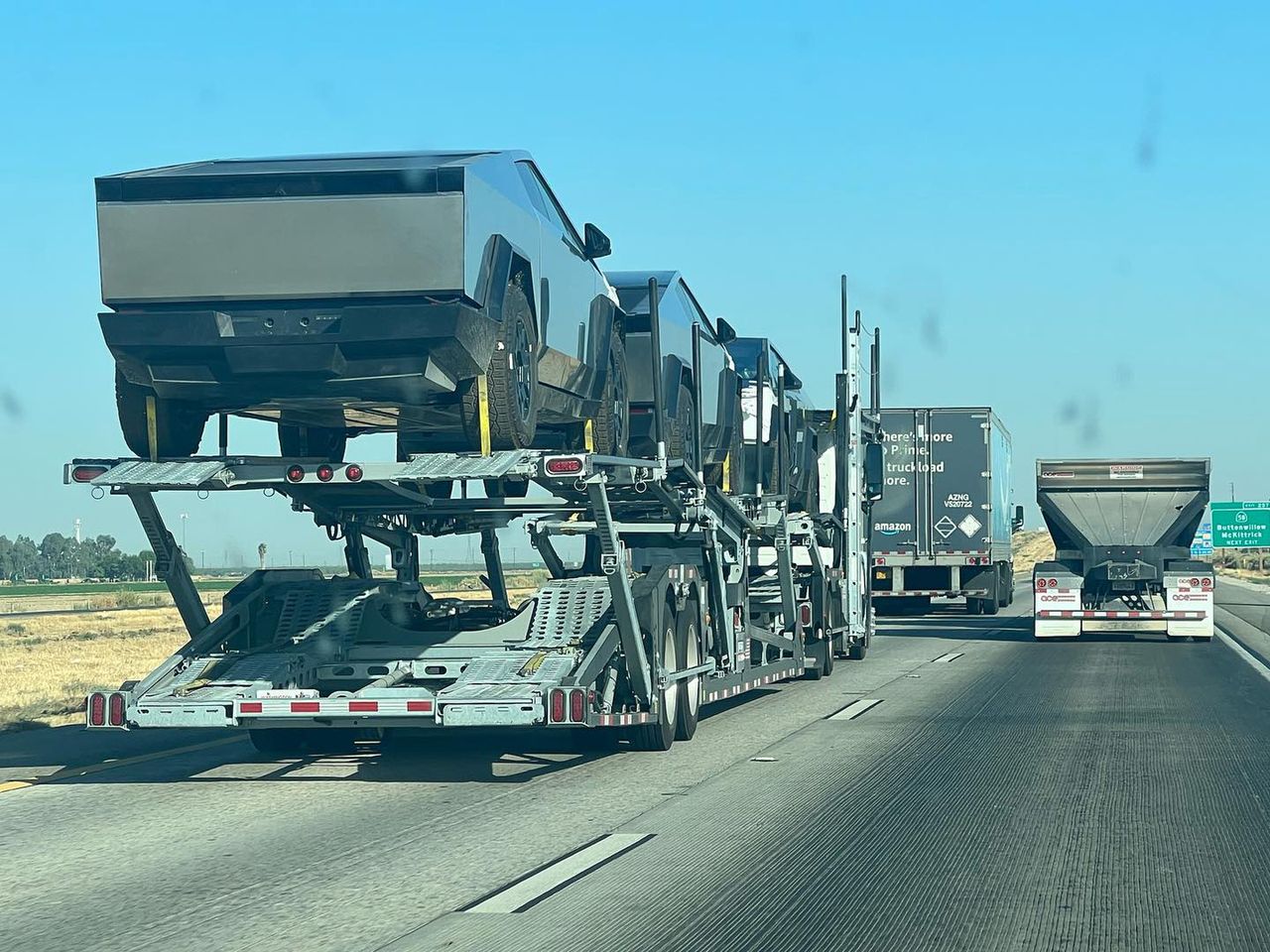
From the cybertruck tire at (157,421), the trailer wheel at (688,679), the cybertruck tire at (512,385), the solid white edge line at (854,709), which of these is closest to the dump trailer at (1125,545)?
the solid white edge line at (854,709)

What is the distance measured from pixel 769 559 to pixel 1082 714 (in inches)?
148

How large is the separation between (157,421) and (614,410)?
3667 millimetres

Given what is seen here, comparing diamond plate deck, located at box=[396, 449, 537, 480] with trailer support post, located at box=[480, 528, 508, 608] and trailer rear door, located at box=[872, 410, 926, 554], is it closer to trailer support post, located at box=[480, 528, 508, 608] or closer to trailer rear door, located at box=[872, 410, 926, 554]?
trailer support post, located at box=[480, 528, 508, 608]

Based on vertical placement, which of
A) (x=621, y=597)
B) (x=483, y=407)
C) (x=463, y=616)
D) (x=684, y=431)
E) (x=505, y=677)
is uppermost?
(x=684, y=431)

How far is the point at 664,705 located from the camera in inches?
488

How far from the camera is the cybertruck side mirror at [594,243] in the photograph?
476 inches

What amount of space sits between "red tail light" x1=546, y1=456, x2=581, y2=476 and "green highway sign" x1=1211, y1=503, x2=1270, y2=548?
61.2m

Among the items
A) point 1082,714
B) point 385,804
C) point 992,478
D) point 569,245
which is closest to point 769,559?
point 1082,714

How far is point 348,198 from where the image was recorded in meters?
9.49

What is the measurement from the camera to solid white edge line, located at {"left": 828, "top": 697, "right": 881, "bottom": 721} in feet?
50.1

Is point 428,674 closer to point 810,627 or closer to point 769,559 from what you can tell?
point 769,559

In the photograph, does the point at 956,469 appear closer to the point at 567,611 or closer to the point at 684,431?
the point at 684,431

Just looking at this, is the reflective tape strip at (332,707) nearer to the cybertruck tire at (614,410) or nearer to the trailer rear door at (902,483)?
the cybertruck tire at (614,410)

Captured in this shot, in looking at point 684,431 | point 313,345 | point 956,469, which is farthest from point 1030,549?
point 313,345
